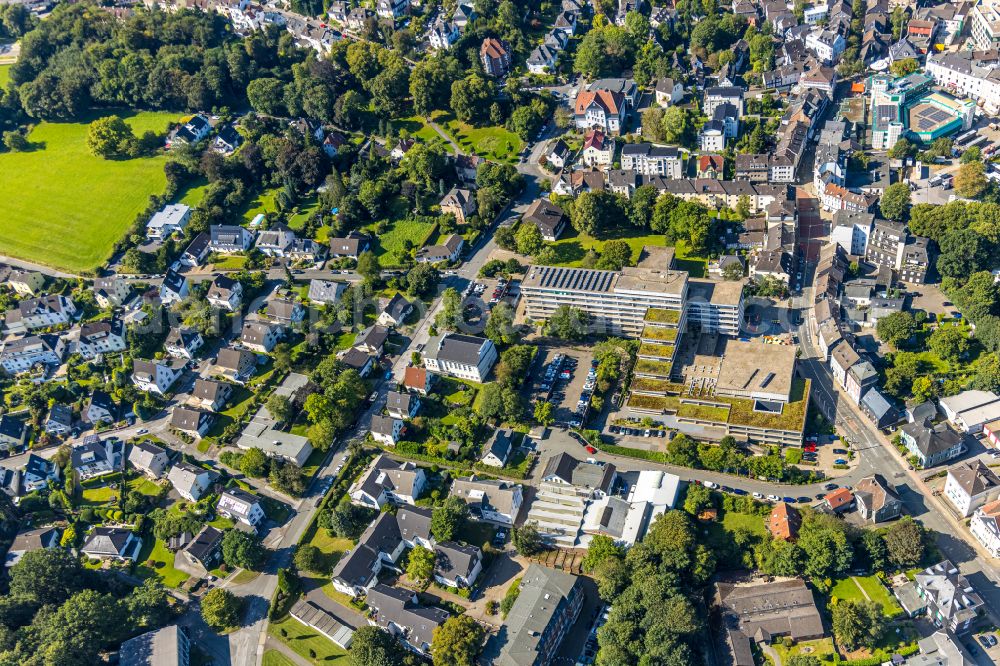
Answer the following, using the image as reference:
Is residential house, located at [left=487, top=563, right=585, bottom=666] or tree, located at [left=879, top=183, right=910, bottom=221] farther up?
tree, located at [left=879, top=183, right=910, bottom=221]

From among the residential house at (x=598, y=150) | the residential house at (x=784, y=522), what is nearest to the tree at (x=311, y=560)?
the residential house at (x=784, y=522)

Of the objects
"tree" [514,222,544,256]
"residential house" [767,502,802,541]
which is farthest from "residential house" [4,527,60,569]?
"residential house" [767,502,802,541]

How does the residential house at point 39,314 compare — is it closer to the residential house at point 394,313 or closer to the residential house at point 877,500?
the residential house at point 394,313

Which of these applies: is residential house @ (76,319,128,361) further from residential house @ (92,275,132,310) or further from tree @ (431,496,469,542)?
tree @ (431,496,469,542)

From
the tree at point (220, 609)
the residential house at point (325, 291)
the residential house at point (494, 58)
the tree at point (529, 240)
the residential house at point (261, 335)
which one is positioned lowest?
the tree at point (220, 609)

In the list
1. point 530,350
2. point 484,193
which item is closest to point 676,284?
point 530,350

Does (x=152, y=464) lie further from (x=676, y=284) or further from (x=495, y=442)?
(x=676, y=284)
